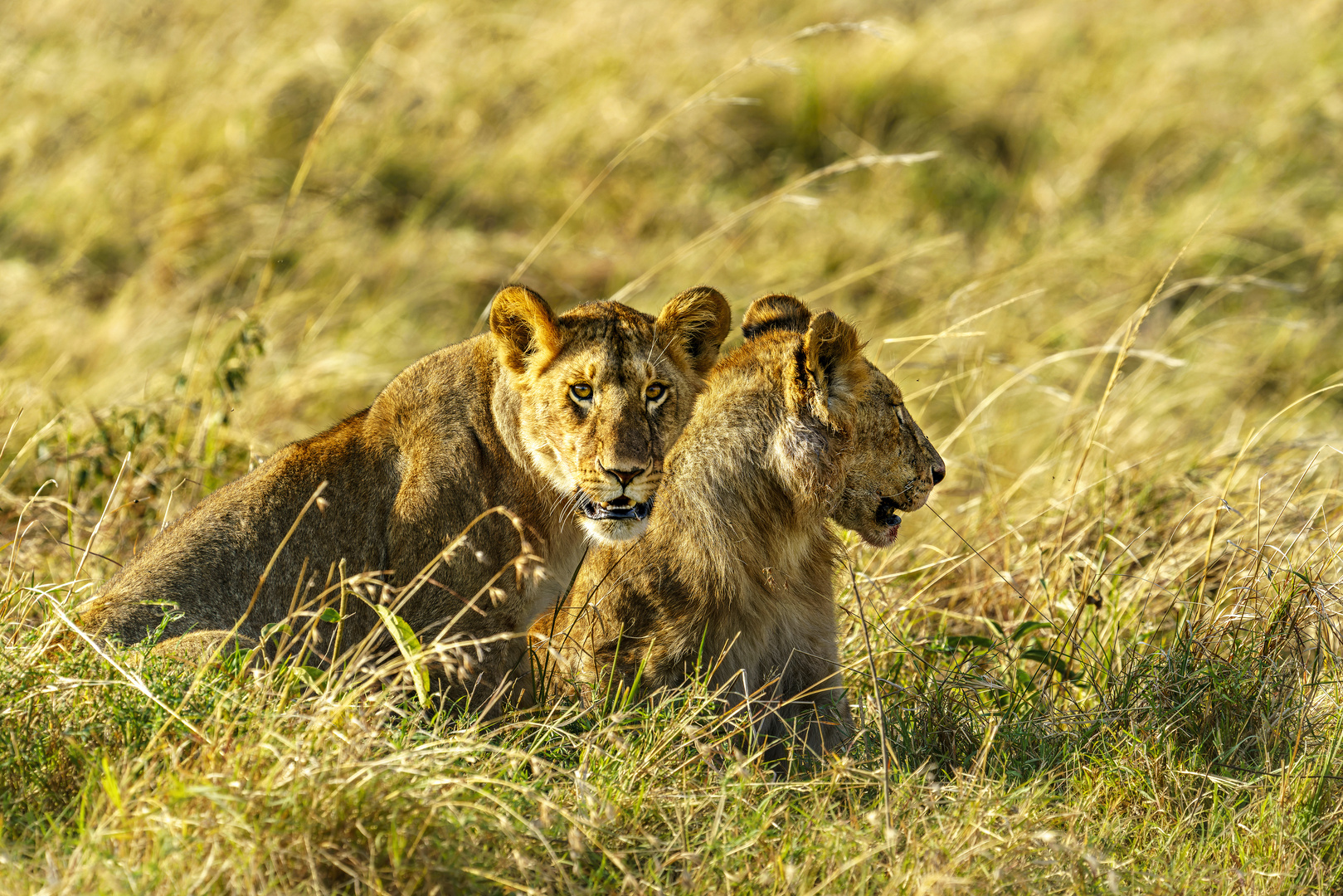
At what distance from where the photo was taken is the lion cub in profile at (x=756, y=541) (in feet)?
11.7

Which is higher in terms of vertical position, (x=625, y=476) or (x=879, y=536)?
(x=625, y=476)

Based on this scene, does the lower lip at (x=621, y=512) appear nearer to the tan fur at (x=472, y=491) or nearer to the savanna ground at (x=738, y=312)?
the tan fur at (x=472, y=491)

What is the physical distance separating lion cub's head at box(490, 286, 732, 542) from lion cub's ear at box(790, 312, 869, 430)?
0.44 m

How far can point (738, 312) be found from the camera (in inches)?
310

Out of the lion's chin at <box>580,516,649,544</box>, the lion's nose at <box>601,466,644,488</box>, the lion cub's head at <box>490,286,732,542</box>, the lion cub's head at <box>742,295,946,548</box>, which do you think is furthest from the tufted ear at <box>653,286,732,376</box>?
the lion's chin at <box>580,516,649,544</box>

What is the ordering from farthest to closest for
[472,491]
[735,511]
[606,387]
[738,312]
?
[738,312] < [472,491] < [606,387] < [735,511]

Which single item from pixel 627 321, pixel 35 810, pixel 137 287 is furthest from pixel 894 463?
pixel 137 287

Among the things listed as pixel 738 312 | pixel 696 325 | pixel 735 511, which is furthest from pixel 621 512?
pixel 738 312

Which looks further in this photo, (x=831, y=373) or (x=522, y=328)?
(x=522, y=328)

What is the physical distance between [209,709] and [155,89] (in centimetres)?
788

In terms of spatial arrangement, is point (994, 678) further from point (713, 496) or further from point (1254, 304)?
point (1254, 304)

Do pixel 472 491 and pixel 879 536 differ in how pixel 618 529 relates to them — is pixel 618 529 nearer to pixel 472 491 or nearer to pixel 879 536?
pixel 472 491

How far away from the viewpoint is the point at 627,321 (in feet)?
12.7

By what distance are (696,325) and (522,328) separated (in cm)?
53
